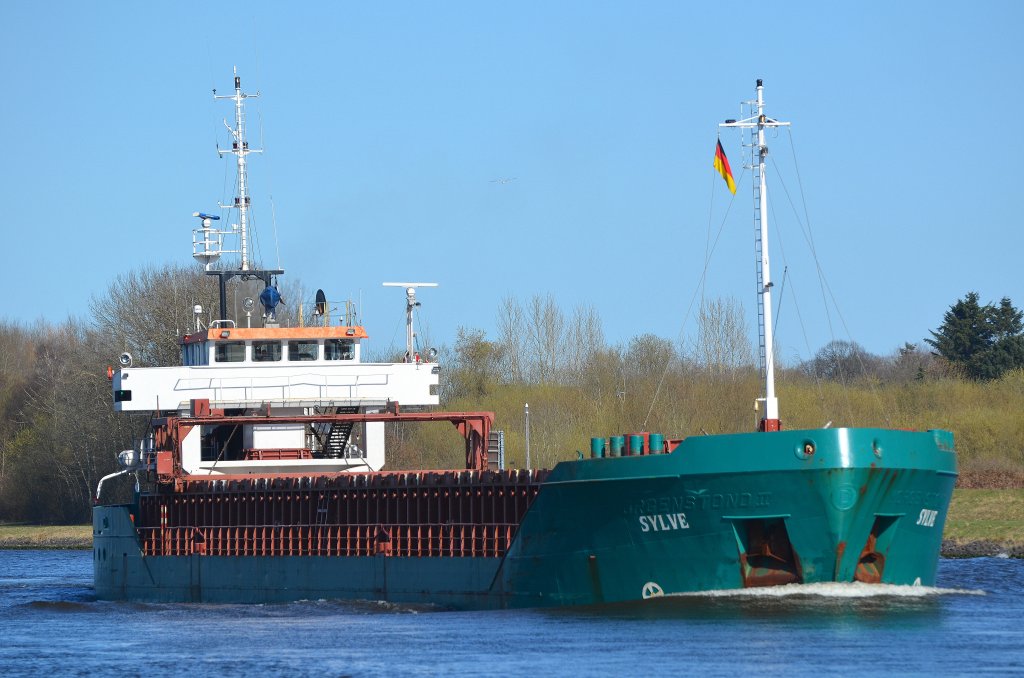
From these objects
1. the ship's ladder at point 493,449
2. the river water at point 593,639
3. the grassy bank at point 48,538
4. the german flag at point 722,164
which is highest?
the german flag at point 722,164

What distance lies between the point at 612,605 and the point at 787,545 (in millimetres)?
3052

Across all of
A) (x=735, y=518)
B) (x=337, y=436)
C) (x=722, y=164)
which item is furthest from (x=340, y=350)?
(x=735, y=518)

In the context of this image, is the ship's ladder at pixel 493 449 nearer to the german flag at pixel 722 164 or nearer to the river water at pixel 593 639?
the river water at pixel 593 639

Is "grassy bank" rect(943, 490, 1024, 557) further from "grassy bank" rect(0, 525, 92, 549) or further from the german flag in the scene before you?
"grassy bank" rect(0, 525, 92, 549)

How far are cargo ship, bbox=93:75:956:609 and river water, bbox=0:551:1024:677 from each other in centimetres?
70

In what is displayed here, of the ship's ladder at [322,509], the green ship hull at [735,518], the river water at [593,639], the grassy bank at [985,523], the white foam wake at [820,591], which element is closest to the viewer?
the river water at [593,639]

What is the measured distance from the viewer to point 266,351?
3662 centimetres

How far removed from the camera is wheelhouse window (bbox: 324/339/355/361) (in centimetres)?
3662

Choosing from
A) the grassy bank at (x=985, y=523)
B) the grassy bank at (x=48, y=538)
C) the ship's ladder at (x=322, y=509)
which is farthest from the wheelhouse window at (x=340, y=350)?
the grassy bank at (x=48, y=538)

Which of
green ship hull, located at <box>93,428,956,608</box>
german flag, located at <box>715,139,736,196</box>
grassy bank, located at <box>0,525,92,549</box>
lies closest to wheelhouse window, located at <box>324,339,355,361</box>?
green ship hull, located at <box>93,428,956,608</box>

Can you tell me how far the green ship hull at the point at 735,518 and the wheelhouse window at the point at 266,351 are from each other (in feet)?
35.7

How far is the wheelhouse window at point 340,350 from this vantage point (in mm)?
36625

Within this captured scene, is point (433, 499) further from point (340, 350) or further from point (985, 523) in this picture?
point (985, 523)

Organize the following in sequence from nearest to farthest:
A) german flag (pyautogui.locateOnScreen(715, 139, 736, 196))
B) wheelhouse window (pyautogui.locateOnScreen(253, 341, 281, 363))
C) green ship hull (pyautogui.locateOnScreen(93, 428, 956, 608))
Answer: green ship hull (pyautogui.locateOnScreen(93, 428, 956, 608)) < german flag (pyautogui.locateOnScreen(715, 139, 736, 196)) < wheelhouse window (pyautogui.locateOnScreen(253, 341, 281, 363))
